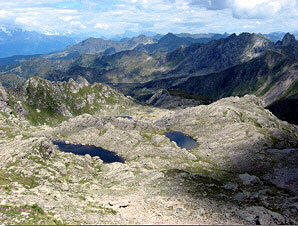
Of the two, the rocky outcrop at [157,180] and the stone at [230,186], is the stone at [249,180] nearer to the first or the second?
the rocky outcrop at [157,180]

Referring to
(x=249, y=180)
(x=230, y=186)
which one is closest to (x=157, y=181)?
(x=230, y=186)

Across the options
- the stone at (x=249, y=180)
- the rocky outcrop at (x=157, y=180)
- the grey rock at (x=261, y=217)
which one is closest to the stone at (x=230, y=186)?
the rocky outcrop at (x=157, y=180)

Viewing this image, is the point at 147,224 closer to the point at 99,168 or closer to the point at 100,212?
the point at 100,212

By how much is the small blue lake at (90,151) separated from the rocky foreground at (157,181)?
20.0 feet

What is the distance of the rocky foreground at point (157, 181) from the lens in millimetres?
55500

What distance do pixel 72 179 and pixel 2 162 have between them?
3576cm

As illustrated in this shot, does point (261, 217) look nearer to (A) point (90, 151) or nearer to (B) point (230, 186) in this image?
(B) point (230, 186)

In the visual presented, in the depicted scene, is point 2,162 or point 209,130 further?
point 209,130

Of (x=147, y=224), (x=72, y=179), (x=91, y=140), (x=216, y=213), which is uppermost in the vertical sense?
(x=147, y=224)


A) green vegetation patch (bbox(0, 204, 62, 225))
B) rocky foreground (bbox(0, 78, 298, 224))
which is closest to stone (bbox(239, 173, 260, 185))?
rocky foreground (bbox(0, 78, 298, 224))

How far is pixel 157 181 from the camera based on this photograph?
320ft

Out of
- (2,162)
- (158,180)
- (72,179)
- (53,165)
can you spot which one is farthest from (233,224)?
(2,162)

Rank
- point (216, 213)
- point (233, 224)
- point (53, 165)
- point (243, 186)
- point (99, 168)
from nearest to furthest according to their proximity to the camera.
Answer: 1. point (233, 224)
2. point (216, 213)
3. point (243, 186)
4. point (53, 165)
5. point (99, 168)

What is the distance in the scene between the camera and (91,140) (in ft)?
636
